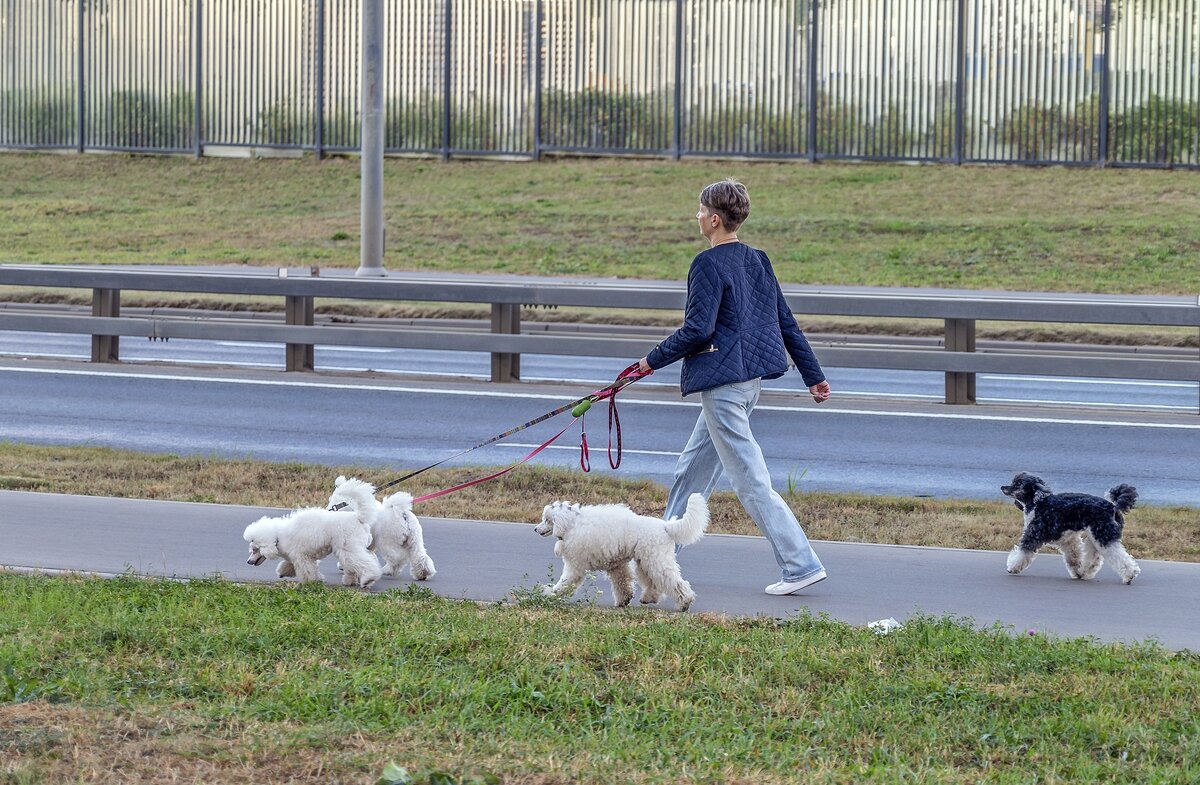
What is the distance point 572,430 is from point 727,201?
6258mm

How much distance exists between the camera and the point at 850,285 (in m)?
23.1

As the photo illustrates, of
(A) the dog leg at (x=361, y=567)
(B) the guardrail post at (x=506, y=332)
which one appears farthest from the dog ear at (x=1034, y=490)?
(B) the guardrail post at (x=506, y=332)

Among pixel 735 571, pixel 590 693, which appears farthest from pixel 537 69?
pixel 590 693

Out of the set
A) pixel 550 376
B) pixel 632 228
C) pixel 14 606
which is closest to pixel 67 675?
pixel 14 606

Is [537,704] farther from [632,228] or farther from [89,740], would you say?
[632,228]

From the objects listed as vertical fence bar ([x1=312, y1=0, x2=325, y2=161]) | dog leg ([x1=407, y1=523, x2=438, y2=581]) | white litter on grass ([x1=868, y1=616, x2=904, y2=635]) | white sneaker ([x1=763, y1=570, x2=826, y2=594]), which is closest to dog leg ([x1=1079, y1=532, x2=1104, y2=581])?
white sneaker ([x1=763, y1=570, x2=826, y2=594])

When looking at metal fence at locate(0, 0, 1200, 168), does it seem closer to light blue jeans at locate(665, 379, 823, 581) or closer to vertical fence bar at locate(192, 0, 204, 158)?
vertical fence bar at locate(192, 0, 204, 158)

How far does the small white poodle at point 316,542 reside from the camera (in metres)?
7.02

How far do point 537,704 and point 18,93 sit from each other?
3711 centimetres

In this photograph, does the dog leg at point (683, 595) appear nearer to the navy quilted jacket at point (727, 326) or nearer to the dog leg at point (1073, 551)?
the navy quilted jacket at point (727, 326)

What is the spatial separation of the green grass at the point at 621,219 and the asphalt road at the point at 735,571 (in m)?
15.4

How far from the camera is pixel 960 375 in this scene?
1415 cm

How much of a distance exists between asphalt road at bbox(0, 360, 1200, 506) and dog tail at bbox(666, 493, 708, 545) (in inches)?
131

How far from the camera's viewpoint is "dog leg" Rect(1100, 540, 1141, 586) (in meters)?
7.26
